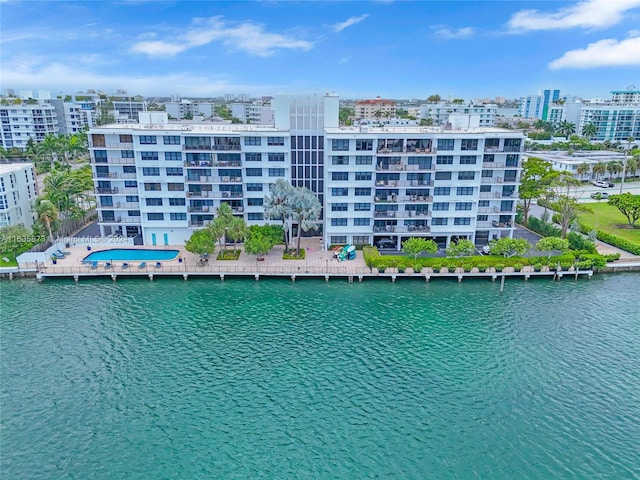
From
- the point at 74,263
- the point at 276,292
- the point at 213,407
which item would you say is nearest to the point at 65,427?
the point at 213,407

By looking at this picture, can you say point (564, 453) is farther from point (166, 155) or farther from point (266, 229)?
point (166, 155)

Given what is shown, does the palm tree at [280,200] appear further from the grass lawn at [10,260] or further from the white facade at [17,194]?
the white facade at [17,194]

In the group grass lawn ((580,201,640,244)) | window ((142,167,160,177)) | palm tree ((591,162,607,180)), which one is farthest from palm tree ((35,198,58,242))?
palm tree ((591,162,607,180))

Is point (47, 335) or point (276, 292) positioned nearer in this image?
point (47, 335)

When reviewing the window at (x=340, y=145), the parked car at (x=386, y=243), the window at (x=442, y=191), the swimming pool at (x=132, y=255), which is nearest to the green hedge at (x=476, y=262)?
the parked car at (x=386, y=243)

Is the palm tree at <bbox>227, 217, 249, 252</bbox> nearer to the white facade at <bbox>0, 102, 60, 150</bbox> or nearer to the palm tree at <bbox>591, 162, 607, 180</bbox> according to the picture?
the palm tree at <bbox>591, 162, 607, 180</bbox>

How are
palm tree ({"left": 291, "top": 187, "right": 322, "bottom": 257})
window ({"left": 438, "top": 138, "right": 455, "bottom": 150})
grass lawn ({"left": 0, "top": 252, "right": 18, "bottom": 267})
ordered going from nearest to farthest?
1. grass lawn ({"left": 0, "top": 252, "right": 18, "bottom": 267})
2. palm tree ({"left": 291, "top": 187, "right": 322, "bottom": 257})
3. window ({"left": 438, "top": 138, "right": 455, "bottom": 150})
